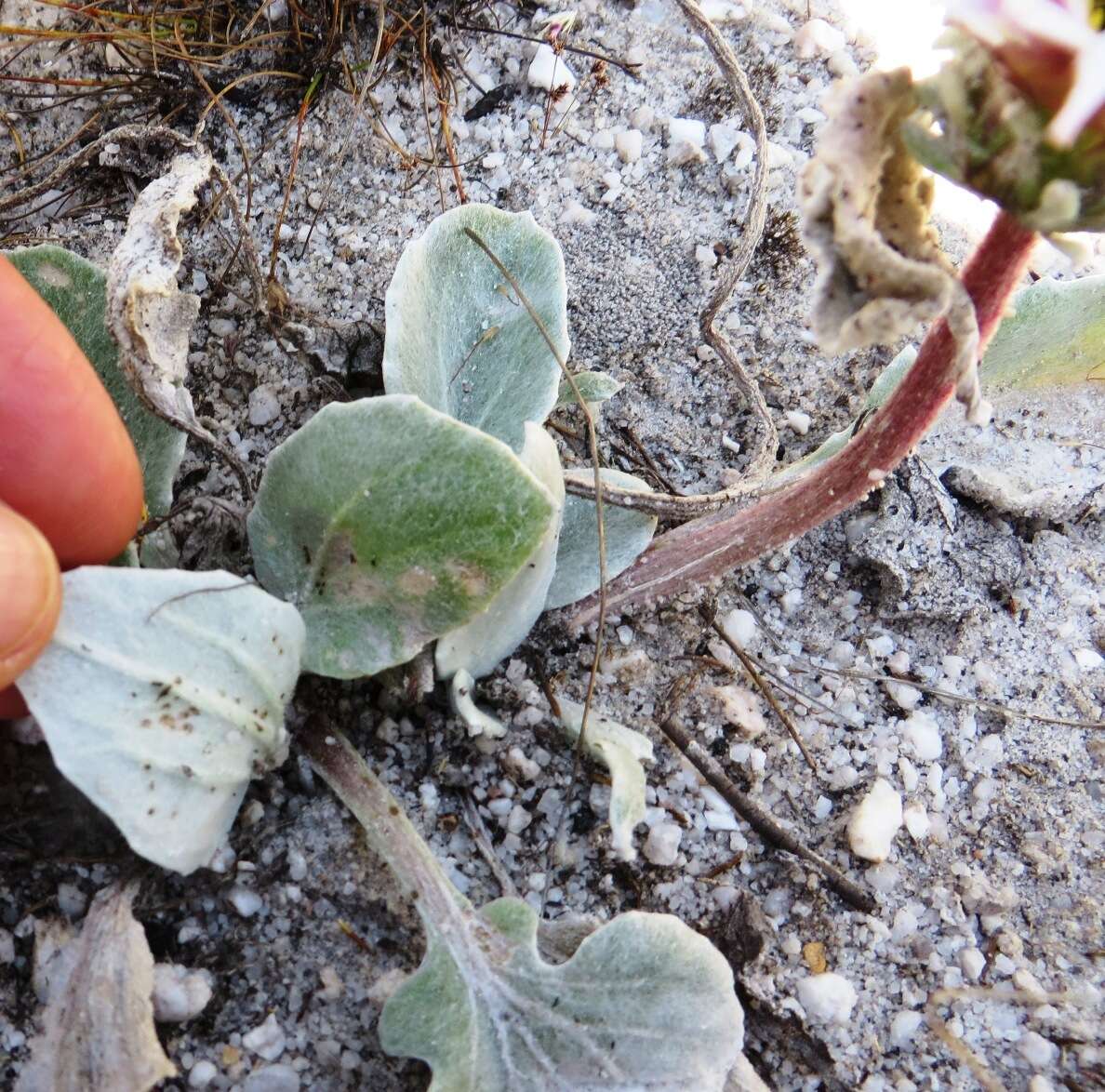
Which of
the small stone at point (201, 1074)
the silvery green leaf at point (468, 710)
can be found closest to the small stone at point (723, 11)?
the silvery green leaf at point (468, 710)

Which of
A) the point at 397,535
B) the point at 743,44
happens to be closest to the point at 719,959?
the point at 397,535

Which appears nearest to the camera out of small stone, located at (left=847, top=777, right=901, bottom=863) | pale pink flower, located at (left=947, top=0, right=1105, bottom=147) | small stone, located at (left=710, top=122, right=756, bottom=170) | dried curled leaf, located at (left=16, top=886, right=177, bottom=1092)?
pale pink flower, located at (left=947, top=0, right=1105, bottom=147)

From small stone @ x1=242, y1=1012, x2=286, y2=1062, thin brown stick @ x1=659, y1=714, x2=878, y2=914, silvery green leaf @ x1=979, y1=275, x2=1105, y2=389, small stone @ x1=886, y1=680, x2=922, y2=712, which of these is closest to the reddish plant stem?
thin brown stick @ x1=659, y1=714, x2=878, y2=914

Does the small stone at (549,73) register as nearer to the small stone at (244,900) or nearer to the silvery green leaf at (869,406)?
the silvery green leaf at (869,406)

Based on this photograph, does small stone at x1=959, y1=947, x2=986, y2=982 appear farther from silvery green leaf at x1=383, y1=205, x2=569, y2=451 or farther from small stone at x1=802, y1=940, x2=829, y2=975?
silvery green leaf at x1=383, y1=205, x2=569, y2=451

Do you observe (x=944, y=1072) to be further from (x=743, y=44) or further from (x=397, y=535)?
(x=743, y=44)
